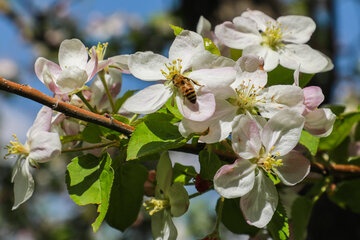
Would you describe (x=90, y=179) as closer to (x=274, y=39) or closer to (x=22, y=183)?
(x=22, y=183)

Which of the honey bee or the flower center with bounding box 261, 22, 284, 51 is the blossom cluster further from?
the flower center with bounding box 261, 22, 284, 51

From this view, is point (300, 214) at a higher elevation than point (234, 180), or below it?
below

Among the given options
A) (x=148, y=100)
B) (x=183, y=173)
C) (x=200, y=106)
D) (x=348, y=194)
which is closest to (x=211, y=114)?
(x=200, y=106)

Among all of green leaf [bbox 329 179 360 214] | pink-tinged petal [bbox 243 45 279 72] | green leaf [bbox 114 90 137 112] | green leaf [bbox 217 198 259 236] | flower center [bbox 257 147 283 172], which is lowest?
green leaf [bbox 329 179 360 214]

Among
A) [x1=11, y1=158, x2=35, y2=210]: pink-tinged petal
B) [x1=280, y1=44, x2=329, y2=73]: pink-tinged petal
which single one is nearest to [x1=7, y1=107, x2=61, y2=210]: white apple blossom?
[x1=11, y1=158, x2=35, y2=210]: pink-tinged petal

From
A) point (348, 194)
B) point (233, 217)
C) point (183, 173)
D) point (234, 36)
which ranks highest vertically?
point (234, 36)

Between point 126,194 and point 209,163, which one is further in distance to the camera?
point 126,194

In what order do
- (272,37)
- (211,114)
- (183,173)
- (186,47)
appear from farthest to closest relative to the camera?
(272,37), (183,173), (186,47), (211,114)
